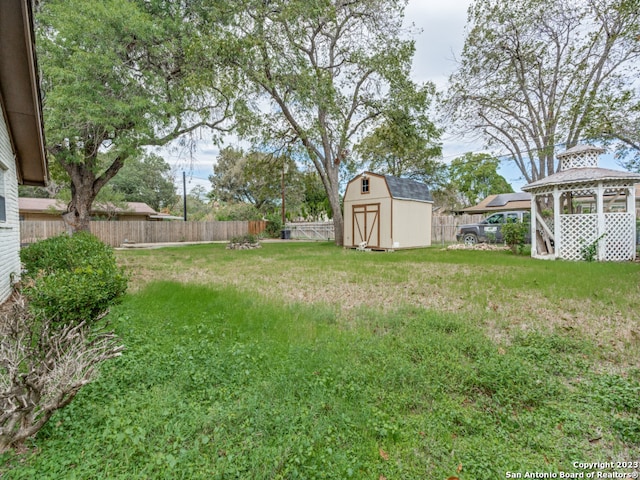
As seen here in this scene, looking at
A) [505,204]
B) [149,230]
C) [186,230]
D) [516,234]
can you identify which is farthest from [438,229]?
[149,230]

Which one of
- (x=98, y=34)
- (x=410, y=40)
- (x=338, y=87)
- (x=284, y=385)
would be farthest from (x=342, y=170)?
(x=284, y=385)

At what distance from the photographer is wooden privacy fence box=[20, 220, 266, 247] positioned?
1753 cm

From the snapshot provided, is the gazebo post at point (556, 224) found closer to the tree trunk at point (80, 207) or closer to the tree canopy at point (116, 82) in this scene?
the tree canopy at point (116, 82)

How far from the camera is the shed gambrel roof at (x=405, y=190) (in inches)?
536

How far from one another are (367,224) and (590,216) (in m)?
7.90

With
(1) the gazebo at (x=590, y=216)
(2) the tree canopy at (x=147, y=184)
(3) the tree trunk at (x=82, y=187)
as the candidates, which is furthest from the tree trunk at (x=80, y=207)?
(2) the tree canopy at (x=147, y=184)

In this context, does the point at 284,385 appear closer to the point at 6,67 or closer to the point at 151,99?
the point at 6,67

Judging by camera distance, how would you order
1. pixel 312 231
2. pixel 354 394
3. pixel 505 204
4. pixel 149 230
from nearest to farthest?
1. pixel 354 394
2. pixel 149 230
3. pixel 505 204
4. pixel 312 231

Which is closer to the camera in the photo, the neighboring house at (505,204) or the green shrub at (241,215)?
the neighboring house at (505,204)

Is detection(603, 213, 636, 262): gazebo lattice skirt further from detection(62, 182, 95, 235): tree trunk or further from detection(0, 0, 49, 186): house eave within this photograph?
detection(62, 182, 95, 235): tree trunk

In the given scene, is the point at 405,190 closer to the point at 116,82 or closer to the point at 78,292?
the point at 116,82

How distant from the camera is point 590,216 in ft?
30.5

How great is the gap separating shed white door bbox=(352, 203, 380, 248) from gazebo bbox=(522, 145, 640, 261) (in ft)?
18.9

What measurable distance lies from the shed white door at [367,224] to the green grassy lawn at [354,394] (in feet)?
30.8
